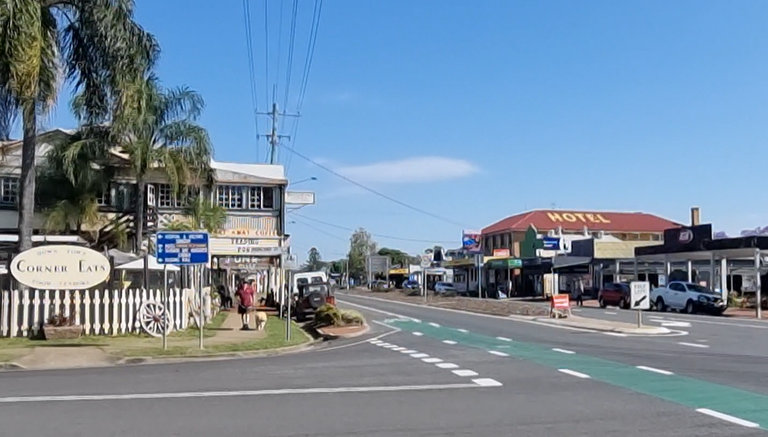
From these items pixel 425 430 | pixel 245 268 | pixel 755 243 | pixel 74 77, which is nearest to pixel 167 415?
pixel 425 430

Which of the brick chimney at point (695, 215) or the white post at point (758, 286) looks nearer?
the white post at point (758, 286)

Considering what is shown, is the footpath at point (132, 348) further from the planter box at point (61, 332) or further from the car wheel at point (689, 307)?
the car wheel at point (689, 307)

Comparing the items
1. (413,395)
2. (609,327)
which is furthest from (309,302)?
(413,395)

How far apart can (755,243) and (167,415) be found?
130 ft

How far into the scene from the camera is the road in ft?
32.2

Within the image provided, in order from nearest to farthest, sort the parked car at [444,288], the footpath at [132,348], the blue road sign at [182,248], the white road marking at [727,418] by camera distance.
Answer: the white road marking at [727,418] < the footpath at [132,348] < the blue road sign at [182,248] < the parked car at [444,288]

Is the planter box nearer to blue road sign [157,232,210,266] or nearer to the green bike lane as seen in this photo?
blue road sign [157,232,210,266]

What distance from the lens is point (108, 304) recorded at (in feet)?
77.9

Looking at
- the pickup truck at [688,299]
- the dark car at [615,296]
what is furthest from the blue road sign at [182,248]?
the dark car at [615,296]

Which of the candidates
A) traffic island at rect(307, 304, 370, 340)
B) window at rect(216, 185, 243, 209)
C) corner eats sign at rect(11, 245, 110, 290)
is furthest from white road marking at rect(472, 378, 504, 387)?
window at rect(216, 185, 243, 209)

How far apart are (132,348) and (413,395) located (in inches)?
377

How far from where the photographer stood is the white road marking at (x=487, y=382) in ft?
43.9

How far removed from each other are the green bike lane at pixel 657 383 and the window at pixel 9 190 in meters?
26.6

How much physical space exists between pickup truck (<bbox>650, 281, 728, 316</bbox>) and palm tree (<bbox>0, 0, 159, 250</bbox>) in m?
30.4
